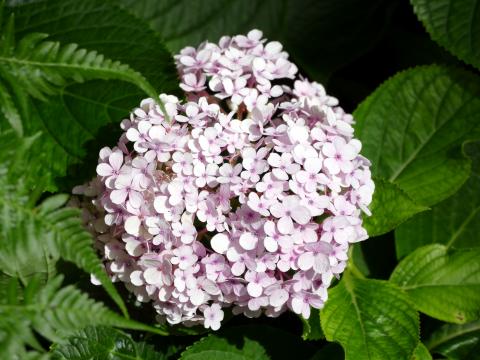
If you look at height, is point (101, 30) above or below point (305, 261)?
above

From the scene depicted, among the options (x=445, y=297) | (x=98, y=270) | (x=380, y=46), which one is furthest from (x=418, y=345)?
(x=380, y=46)

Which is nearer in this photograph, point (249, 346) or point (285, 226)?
point (285, 226)

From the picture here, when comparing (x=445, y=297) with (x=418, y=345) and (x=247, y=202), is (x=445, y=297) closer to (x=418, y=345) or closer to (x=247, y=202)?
(x=418, y=345)

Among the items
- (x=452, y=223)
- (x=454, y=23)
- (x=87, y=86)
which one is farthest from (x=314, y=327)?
(x=454, y=23)

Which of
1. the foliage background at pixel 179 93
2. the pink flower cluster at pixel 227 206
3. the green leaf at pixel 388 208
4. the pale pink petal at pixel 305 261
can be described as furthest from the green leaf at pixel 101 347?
the green leaf at pixel 388 208

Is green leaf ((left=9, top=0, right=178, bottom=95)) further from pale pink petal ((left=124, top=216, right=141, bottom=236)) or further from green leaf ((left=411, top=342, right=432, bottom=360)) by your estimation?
green leaf ((left=411, top=342, right=432, bottom=360))

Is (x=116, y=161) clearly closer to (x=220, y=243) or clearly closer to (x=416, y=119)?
(x=220, y=243)
